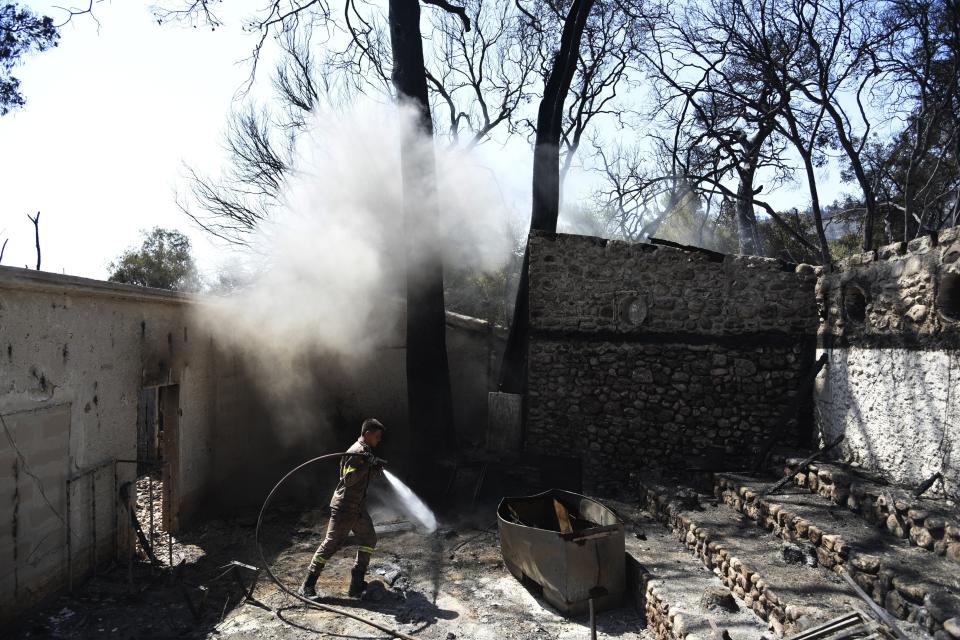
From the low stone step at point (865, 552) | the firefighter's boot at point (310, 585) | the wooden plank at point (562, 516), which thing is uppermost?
the low stone step at point (865, 552)

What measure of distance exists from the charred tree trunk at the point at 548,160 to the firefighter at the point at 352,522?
16.2 ft

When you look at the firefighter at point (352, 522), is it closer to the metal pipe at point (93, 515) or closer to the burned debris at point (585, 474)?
the burned debris at point (585, 474)

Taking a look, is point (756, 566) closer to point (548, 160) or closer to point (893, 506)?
point (893, 506)

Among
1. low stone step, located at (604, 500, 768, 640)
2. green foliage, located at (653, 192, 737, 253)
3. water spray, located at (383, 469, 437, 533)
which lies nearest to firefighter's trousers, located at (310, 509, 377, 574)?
water spray, located at (383, 469, 437, 533)

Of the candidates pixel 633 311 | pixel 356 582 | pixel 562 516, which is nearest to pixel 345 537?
pixel 356 582

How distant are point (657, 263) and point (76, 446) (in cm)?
770

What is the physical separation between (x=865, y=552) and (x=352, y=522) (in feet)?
15.4

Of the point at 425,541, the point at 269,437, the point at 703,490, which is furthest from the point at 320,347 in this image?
the point at 703,490

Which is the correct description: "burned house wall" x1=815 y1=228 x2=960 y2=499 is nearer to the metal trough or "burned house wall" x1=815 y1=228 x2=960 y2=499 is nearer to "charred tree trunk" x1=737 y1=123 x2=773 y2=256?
the metal trough

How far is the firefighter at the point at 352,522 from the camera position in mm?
5992

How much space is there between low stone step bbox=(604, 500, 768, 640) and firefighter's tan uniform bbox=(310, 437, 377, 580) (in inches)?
107

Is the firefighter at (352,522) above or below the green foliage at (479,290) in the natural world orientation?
below

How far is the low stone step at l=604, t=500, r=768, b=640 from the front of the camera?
474 centimetres

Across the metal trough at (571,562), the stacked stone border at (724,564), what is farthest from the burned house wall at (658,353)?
the metal trough at (571,562)
